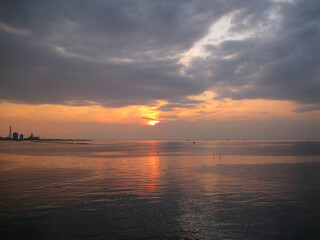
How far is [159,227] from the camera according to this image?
17297 mm

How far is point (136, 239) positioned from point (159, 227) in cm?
240

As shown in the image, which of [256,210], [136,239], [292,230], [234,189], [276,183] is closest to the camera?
→ [136,239]

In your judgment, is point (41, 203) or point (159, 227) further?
point (41, 203)

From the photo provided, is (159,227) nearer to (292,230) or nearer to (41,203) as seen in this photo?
(292,230)

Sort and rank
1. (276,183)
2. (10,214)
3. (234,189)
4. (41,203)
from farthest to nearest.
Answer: (276,183) < (234,189) < (41,203) < (10,214)

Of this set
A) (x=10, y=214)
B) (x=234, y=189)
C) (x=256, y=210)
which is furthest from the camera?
(x=234, y=189)

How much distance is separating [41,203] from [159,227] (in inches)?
484

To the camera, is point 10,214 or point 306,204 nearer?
point 10,214

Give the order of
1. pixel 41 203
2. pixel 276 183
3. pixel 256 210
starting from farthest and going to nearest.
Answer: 1. pixel 276 183
2. pixel 41 203
3. pixel 256 210

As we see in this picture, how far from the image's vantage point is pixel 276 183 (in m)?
34.3

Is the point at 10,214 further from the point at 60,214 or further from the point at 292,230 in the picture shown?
the point at 292,230

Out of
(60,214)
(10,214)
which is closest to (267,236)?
(60,214)

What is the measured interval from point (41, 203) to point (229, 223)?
1664 centimetres

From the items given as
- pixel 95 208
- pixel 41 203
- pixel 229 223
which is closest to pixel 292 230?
pixel 229 223
